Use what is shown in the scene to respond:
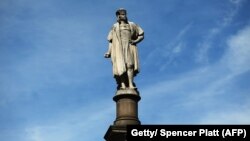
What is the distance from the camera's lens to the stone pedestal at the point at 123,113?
1748 centimetres

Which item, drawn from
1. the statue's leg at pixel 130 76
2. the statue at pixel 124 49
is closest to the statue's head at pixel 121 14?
the statue at pixel 124 49

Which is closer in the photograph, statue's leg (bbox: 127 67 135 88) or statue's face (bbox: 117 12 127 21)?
statue's leg (bbox: 127 67 135 88)

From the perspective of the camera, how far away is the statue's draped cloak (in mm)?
18891

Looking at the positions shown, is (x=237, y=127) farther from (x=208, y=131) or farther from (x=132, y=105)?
(x=132, y=105)

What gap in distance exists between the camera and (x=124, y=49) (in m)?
19.2

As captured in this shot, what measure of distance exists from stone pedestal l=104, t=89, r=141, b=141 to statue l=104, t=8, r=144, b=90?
0.37m

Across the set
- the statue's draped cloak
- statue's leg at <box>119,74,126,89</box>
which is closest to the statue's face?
the statue's draped cloak

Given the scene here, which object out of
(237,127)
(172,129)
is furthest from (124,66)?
(237,127)

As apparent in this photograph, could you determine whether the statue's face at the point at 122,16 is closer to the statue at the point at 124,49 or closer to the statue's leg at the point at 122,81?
the statue at the point at 124,49

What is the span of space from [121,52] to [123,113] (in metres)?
2.32

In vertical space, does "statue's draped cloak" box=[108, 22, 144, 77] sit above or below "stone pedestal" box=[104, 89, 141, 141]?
above

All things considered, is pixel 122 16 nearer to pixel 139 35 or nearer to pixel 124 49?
pixel 139 35

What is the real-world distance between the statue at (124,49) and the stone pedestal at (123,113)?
0.37 meters

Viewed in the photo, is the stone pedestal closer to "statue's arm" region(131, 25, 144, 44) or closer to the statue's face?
"statue's arm" region(131, 25, 144, 44)
